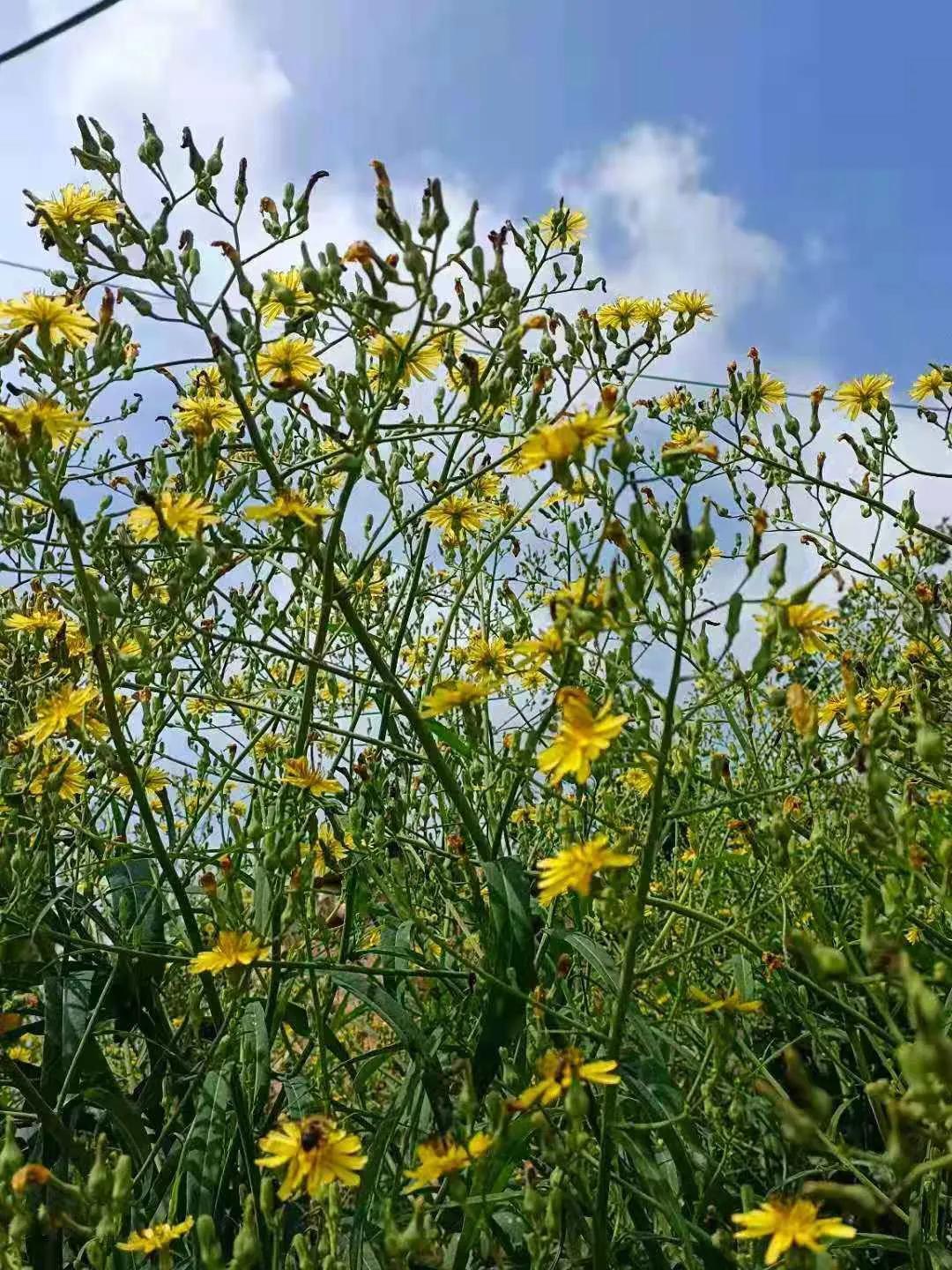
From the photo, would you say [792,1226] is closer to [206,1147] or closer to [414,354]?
[206,1147]

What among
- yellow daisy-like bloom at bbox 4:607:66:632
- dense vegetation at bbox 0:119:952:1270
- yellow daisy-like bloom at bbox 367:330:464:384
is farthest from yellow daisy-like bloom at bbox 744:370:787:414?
yellow daisy-like bloom at bbox 4:607:66:632

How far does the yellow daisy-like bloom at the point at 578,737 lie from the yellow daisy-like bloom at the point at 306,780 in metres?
0.85

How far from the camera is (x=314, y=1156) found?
65.7 inches

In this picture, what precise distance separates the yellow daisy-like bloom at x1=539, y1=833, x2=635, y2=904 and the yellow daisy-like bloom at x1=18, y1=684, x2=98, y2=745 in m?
1.17

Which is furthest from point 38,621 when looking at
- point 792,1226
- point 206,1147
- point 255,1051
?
point 792,1226

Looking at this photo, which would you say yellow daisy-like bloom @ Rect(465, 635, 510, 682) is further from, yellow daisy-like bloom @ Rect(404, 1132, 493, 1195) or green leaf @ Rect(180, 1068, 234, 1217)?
yellow daisy-like bloom @ Rect(404, 1132, 493, 1195)

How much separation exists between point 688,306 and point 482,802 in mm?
1962

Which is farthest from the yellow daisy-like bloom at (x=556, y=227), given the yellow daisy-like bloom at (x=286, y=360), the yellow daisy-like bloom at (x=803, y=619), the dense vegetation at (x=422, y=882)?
the yellow daisy-like bloom at (x=803, y=619)

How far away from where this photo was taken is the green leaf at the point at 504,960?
6.88ft

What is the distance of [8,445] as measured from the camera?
7.44 ft

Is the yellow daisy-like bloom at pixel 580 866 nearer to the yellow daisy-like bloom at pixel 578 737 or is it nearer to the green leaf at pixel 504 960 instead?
the yellow daisy-like bloom at pixel 578 737

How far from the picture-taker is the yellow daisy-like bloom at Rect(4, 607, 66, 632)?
9.65 ft

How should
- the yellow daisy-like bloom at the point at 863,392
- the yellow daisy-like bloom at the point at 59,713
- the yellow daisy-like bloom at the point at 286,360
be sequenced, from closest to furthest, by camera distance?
the yellow daisy-like bloom at the point at 59,713 < the yellow daisy-like bloom at the point at 286,360 < the yellow daisy-like bloom at the point at 863,392

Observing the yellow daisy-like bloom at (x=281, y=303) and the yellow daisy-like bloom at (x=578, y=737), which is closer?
the yellow daisy-like bloom at (x=578, y=737)
